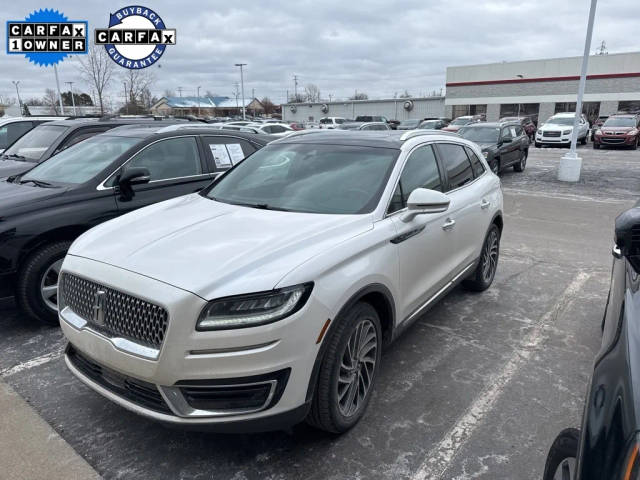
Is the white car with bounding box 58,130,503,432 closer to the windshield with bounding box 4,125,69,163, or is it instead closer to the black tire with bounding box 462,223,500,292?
the black tire with bounding box 462,223,500,292

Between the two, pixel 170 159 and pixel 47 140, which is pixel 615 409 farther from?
pixel 47 140

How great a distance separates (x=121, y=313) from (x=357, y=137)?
2410 mm

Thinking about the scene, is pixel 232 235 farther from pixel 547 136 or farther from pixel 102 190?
pixel 547 136

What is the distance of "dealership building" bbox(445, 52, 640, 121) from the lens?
3903 centimetres

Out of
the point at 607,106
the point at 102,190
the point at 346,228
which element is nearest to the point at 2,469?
the point at 346,228

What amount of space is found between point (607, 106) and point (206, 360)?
4650 cm

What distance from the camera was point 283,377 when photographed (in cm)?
234

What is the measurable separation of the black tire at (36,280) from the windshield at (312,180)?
1549mm

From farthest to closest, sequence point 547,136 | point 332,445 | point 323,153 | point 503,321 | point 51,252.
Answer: point 547,136
point 503,321
point 51,252
point 323,153
point 332,445

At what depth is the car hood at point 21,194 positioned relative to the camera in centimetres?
404

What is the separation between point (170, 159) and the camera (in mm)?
5336

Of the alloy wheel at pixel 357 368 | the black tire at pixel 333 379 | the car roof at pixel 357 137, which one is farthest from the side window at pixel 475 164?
the black tire at pixel 333 379

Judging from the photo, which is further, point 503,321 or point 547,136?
point 547,136

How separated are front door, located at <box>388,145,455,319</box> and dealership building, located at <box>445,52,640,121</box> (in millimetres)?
43571
